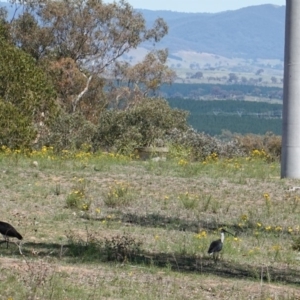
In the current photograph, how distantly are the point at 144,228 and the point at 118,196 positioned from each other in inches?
75.3

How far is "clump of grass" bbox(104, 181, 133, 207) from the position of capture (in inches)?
519

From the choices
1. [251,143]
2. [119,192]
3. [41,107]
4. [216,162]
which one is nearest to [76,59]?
[251,143]

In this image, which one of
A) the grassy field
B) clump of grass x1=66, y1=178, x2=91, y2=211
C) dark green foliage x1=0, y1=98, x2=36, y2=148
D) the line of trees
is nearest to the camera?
the grassy field

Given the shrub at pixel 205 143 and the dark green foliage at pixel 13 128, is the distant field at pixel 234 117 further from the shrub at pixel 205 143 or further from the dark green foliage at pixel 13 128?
the dark green foliage at pixel 13 128

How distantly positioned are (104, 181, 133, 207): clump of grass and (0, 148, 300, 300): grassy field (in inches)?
0.6

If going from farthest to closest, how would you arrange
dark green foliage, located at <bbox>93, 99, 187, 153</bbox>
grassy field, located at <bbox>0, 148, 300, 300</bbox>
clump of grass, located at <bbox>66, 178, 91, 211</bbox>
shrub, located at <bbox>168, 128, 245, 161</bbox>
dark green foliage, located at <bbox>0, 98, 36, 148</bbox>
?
dark green foliage, located at <bbox>93, 99, 187, 153</bbox> < shrub, located at <bbox>168, 128, 245, 161</bbox> < dark green foliage, located at <bbox>0, 98, 36, 148</bbox> < clump of grass, located at <bbox>66, 178, 91, 211</bbox> < grassy field, located at <bbox>0, 148, 300, 300</bbox>

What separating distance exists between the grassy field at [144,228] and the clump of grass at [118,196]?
0.05ft

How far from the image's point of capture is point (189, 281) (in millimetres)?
8172

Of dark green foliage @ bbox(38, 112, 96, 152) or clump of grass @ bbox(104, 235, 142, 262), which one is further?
dark green foliage @ bbox(38, 112, 96, 152)

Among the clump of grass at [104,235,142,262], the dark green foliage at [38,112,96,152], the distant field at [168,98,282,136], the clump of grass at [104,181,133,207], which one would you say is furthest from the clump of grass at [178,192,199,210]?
the distant field at [168,98,282,136]

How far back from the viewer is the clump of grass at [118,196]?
13.2 m

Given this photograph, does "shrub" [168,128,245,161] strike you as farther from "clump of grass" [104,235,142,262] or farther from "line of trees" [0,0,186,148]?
"clump of grass" [104,235,142,262]

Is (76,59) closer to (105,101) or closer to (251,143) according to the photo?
(105,101)

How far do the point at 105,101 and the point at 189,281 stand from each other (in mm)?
40136
